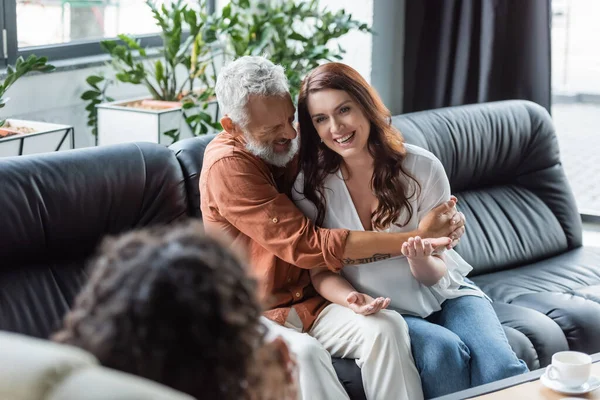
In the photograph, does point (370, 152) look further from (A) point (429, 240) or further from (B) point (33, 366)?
(B) point (33, 366)

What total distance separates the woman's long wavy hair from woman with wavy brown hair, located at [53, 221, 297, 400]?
61.2 inches

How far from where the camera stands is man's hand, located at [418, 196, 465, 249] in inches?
91.2

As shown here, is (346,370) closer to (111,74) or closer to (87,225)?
(87,225)

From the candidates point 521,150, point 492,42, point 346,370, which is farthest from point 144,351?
point 492,42

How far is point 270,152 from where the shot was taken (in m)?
2.30

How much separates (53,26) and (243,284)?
9.51 feet

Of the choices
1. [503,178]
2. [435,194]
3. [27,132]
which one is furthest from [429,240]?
[27,132]

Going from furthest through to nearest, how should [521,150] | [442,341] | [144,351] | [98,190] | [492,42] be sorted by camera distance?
[492,42], [521,150], [98,190], [442,341], [144,351]

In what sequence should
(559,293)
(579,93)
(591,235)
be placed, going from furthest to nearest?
(579,93) → (591,235) → (559,293)

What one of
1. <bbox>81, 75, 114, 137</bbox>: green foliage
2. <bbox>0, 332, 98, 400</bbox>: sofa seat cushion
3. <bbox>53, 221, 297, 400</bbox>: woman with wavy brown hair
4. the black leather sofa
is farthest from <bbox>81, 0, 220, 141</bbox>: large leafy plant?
<bbox>0, 332, 98, 400</bbox>: sofa seat cushion

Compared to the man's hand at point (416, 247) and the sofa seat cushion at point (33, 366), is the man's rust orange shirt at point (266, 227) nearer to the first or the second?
the man's hand at point (416, 247)

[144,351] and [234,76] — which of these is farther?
[234,76]

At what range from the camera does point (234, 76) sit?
7.51 feet

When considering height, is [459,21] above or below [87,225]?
above
